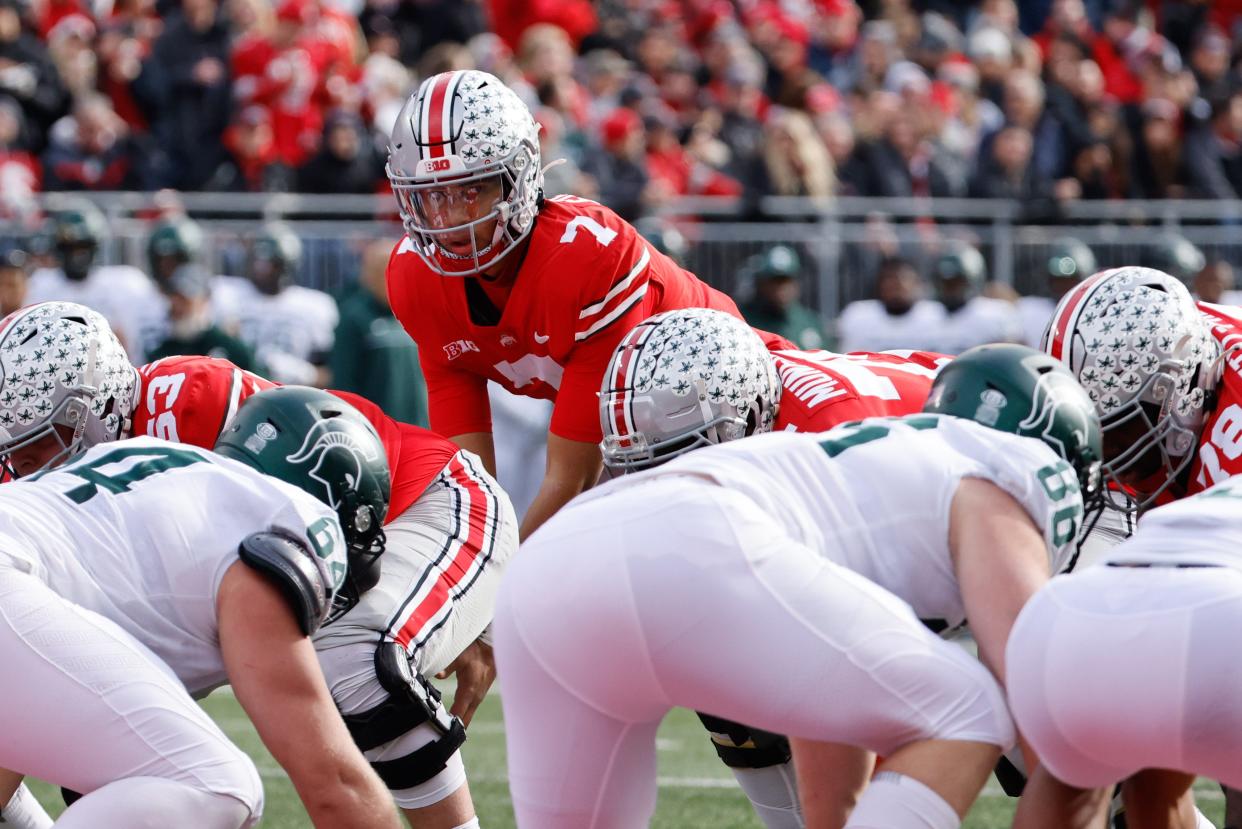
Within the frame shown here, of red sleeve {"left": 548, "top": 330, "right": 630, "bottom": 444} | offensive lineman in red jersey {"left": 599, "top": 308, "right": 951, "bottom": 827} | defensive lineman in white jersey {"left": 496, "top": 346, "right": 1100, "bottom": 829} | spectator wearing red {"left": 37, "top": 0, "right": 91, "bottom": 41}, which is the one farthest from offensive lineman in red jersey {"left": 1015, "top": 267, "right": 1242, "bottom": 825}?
spectator wearing red {"left": 37, "top": 0, "right": 91, "bottom": 41}

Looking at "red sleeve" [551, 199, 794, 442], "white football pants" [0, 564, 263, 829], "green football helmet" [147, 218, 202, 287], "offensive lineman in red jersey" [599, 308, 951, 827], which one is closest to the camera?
"white football pants" [0, 564, 263, 829]

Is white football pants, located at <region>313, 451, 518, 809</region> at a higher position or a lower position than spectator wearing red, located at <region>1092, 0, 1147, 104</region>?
higher

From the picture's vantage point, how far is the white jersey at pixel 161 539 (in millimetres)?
3422

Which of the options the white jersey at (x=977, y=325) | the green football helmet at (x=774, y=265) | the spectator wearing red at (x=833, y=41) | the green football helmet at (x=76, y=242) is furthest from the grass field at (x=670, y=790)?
the spectator wearing red at (x=833, y=41)

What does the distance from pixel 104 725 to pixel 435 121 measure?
7.08ft

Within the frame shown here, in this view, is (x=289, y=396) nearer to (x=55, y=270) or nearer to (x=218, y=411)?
(x=218, y=411)

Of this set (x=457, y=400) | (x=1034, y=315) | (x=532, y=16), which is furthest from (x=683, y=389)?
(x=532, y=16)

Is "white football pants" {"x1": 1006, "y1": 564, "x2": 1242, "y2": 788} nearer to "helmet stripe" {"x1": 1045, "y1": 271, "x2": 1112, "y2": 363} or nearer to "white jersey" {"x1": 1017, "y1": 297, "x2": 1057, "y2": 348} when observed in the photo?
"helmet stripe" {"x1": 1045, "y1": 271, "x2": 1112, "y2": 363}

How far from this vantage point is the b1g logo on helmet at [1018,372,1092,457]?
3475mm

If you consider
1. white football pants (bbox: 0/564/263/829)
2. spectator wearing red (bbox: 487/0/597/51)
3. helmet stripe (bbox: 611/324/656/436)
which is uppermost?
helmet stripe (bbox: 611/324/656/436)

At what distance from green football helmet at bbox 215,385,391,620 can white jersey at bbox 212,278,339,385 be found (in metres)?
6.00

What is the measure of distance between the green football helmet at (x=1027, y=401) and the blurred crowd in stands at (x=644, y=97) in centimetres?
653

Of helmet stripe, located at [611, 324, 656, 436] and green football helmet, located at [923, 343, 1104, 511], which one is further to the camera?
helmet stripe, located at [611, 324, 656, 436]

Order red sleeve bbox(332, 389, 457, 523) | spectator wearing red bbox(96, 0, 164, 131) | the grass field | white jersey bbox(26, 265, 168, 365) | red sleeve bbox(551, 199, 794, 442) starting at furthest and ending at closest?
spectator wearing red bbox(96, 0, 164, 131)
white jersey bbox(26, 265, 168, 365)
the grass field
red sleeve bbox(551, 199, 794, 442)
red sleeve bbox(332, 389, 457, 523)
